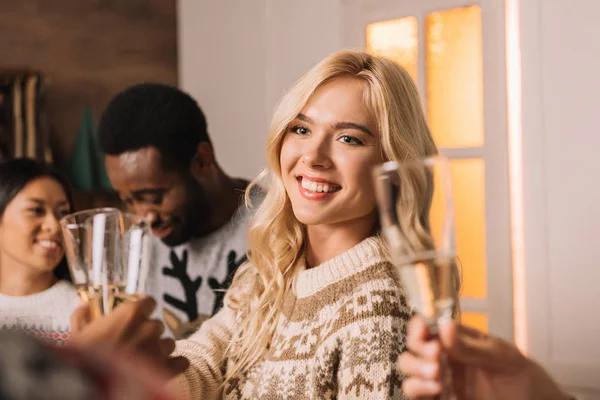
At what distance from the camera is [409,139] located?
1320 millimetres

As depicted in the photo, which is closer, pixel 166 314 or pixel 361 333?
pixel 361 333

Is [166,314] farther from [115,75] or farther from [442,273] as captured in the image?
[115,75]

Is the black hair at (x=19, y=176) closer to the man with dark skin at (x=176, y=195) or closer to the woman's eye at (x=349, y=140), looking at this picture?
the man with dark skin at (x=176, y=195)

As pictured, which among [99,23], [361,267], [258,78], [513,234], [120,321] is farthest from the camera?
[99,23]

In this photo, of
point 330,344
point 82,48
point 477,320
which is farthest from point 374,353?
point 82,48

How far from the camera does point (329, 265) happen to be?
134cm

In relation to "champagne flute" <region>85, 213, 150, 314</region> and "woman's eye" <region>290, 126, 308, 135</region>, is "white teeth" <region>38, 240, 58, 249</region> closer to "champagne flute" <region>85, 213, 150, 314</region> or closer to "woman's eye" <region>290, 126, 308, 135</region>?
"woman's eye" <region>290, 126, 308, 135</region>

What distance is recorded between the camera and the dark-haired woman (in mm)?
2094

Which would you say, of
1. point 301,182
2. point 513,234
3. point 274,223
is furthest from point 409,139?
point 513,234

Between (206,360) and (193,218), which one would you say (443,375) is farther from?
(193,218)

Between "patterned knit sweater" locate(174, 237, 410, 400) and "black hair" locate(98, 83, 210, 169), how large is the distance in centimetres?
78

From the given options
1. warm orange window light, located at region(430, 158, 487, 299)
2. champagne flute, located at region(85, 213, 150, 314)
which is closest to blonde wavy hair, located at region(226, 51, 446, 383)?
champagne flute, located at region(85, 213, 150, 314)

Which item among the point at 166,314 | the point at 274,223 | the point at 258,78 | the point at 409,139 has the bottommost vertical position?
the point at 166,314

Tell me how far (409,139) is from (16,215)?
1271mm
